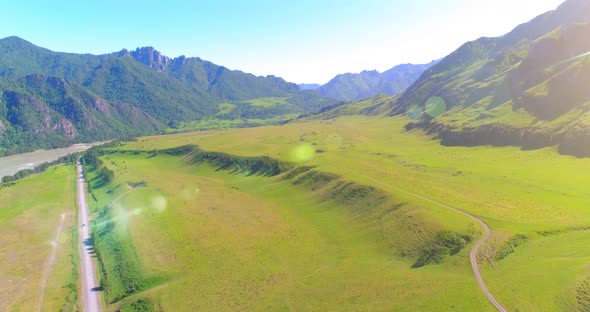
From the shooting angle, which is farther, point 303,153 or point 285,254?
point 303,153

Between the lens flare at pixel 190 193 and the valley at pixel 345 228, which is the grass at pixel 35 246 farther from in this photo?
the lens flare at pixel 190 193

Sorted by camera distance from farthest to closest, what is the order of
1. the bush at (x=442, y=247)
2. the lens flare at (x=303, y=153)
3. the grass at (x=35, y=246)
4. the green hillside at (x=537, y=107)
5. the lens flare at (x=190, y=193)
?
the lens flare at (x=303, y=153), the lens flare at (x=190, y=193), the green hillside at (x=537, y=107), the grass at (x=35, y=246), the bush at (x=442, y=247)

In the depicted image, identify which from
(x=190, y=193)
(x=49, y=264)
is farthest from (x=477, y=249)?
(x=190, y=193)

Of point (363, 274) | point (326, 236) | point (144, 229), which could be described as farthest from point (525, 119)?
point (144, 229)

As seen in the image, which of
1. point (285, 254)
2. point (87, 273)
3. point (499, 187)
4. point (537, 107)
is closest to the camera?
point (285, 254)

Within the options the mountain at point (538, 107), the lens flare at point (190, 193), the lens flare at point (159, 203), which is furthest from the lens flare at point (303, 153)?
the mountain at point (538, 107)

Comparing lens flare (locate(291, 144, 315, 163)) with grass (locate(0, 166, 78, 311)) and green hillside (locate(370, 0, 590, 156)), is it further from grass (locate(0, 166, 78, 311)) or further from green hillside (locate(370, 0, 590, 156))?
grass (locate(0, 166, 78, 311))

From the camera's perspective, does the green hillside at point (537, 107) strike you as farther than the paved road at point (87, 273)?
Yes

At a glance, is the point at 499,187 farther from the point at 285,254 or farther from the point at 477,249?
Answer: the point at 285,254
